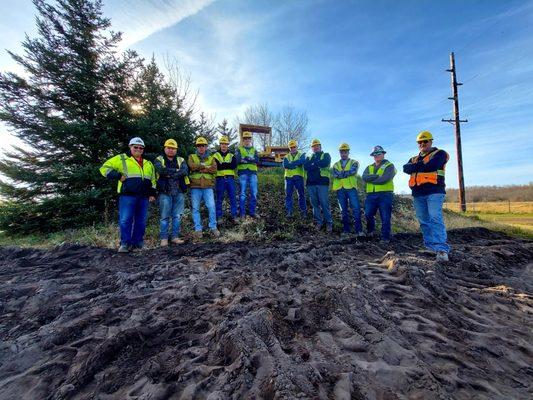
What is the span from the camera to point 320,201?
27.5ft

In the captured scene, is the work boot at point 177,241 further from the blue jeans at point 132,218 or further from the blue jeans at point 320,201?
the blue jeans at point 320,201

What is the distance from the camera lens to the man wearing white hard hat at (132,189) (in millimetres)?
6230

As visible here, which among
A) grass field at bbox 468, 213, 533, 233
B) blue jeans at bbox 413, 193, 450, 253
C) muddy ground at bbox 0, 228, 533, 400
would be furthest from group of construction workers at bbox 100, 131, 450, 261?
grass field at bbox 468, 213, 533, 233

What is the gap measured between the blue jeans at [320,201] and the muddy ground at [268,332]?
3.34 m

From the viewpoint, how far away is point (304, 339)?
2.55 meters

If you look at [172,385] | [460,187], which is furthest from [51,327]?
[460,187]

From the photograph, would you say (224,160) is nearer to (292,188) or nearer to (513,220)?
(292,188)

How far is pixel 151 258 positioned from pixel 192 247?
0.93m

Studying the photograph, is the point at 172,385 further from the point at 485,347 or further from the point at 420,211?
the point at 420,211

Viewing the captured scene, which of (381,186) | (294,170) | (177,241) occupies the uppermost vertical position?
(294,170)

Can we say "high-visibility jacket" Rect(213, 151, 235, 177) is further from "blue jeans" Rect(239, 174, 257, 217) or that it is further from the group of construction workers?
"blue jeans" Rect(239, 174, 257, 217)

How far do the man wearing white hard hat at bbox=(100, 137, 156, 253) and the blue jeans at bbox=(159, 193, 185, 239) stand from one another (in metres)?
0.38

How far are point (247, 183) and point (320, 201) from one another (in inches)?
85.2

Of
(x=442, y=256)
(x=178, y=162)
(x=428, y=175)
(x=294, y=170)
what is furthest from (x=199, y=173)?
(x=442, y=256)
